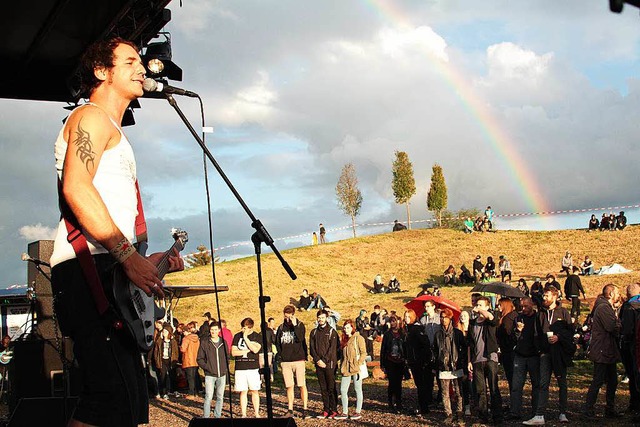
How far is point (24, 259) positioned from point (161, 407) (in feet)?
33.5

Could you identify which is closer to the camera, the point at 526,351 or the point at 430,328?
the point at 526,351

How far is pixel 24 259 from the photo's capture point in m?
9.39

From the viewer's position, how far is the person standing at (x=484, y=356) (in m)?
12.5

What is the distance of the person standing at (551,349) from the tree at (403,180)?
6579 cm

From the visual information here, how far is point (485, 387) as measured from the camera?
12633 mm

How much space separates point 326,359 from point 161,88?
37.4 feet

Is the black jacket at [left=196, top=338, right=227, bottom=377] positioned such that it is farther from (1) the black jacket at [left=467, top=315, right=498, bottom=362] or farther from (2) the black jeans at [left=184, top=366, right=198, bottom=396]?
(2) the black jeans at [left=184, top=366, right=198, bottom=396]

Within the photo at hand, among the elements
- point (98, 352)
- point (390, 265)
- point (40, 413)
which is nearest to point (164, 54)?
point (40, 413)

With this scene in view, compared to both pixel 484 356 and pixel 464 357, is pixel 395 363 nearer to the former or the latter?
pixel 464 357

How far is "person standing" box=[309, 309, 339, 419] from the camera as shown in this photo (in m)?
14.9

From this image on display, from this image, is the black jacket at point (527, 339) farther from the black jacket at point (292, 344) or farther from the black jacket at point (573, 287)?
the black jacket at point (573, 287)

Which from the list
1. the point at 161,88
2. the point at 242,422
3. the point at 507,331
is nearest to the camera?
the point at 161,88

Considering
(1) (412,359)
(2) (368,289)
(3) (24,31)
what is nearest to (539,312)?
(1) (412,359)

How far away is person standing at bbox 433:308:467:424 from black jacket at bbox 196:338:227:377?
4526 mm
